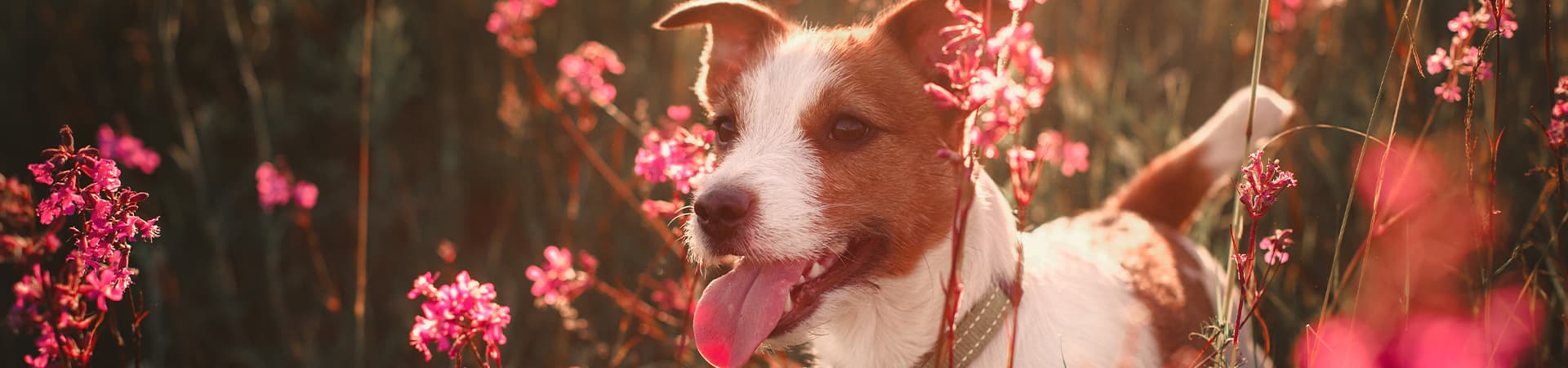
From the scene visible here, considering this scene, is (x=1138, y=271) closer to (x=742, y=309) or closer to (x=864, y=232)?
(x=864, y=232)

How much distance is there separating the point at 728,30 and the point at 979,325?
3.88ft

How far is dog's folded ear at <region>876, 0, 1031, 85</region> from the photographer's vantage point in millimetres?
2410

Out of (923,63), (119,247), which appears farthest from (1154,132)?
(119,247)

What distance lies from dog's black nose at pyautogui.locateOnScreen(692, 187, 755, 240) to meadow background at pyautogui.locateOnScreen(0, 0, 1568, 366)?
131 centimetres

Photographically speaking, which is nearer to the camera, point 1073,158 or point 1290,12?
point 1073,158

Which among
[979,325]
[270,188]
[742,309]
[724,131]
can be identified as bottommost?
[979,325]

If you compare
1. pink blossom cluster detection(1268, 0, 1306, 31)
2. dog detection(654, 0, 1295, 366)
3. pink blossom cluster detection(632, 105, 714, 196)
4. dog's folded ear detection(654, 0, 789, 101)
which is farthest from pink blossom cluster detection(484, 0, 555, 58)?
pink blossom cluster detection(1268, 0, 1306, 31)

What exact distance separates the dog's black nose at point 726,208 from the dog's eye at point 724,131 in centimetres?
41

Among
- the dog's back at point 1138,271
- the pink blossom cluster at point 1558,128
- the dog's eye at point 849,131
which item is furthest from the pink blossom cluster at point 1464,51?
the dog's eye at point 849,131

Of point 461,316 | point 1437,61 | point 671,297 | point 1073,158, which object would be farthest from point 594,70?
point 1437,61

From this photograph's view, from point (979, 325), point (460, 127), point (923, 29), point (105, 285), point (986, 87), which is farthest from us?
point (460, 127)

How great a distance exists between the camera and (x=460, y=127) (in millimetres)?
4996

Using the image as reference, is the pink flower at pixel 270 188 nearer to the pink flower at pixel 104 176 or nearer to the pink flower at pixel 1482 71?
the pink flower at pixel 104 176

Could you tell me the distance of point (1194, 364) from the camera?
5.59ft
